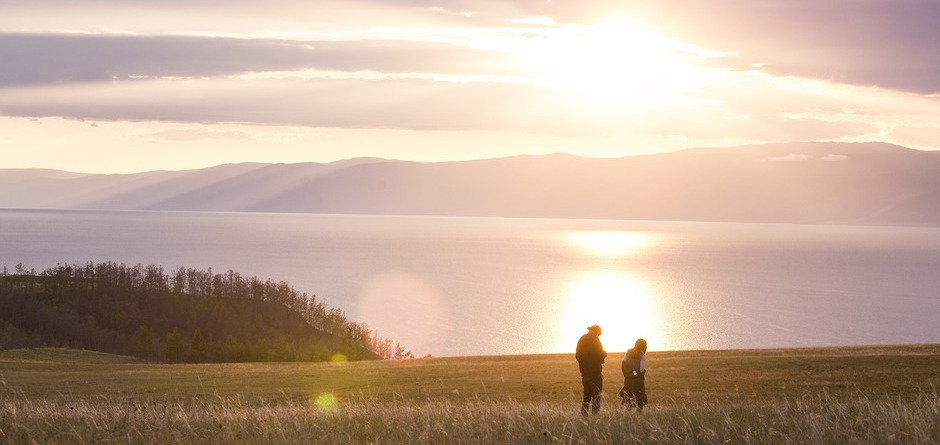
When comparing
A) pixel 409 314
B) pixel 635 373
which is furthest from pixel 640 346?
pixel 409 314

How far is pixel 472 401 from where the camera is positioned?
25078 millimetres

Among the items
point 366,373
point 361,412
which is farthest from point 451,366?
point 361,412

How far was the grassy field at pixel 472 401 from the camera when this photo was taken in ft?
33.0

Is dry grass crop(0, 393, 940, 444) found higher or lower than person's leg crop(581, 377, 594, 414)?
higher

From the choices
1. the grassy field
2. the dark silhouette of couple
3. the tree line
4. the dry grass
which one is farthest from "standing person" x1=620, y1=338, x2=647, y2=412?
the tree line

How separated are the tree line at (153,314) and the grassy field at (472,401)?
7413cm

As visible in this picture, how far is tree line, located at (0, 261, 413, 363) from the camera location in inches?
4983

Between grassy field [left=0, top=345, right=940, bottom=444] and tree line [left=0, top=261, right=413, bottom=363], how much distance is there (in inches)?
2919

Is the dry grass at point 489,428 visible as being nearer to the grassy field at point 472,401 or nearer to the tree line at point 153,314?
the grassy field at point 472,401

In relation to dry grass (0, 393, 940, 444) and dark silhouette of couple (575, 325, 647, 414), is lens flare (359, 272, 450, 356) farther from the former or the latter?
dry grass (0, 393, 940, 444)

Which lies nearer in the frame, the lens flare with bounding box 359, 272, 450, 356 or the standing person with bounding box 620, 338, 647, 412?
the standing person with bounding box 620, 338, 647, 412

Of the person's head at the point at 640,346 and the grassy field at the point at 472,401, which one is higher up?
the person's head at the point at 640,346

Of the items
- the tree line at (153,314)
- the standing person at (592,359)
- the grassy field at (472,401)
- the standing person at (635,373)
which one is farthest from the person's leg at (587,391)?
the tree line at (153,314)

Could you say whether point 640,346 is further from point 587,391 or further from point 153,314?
point 153,314
